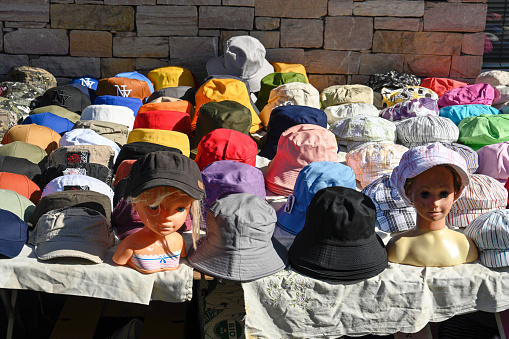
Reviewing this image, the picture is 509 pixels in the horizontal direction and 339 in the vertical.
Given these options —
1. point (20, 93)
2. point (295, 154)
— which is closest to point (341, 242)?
point (295, 154)

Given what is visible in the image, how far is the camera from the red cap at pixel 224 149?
3.47 metres

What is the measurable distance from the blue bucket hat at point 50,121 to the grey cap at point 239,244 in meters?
2.38

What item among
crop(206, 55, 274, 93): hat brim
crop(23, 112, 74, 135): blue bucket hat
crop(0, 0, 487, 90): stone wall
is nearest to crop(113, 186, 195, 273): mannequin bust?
crop(23, 112, 74, 135): blue bucket hat

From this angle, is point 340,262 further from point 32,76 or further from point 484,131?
point 32,76

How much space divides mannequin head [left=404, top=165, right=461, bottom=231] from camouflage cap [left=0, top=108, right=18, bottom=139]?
3283 millimetres

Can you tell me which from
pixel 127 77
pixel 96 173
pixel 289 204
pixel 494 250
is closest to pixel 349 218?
pixel 289 204

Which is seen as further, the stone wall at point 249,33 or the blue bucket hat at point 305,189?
the stone wall at point 249,33

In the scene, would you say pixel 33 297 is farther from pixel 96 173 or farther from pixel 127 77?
pixel 127 77

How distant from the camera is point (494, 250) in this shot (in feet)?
8.17

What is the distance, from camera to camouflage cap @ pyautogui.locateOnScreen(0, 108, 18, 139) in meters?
4.30

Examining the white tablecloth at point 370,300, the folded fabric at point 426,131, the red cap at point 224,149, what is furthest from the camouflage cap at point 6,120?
the folded fabric at point 426,131

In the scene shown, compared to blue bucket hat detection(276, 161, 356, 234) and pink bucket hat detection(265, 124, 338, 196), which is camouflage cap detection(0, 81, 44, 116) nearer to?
pink bucket hat detection(265, 124, 338, 196)

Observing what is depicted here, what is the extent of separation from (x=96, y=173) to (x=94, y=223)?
736 mm

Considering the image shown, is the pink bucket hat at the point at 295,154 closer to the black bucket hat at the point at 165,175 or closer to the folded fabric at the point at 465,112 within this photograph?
the black bucket hat at the point at 165,175
